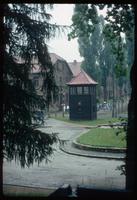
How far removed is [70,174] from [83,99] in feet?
72.1

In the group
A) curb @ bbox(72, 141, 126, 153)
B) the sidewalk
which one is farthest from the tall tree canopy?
curb @ bbox(72, 141, 126, 153)

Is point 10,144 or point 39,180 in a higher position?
point 10,144

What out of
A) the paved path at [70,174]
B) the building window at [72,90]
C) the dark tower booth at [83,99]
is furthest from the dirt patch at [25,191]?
the building window at [72,90]

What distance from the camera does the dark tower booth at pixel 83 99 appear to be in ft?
111

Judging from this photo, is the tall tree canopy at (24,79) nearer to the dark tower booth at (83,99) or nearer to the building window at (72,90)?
the dark tower booth at (83,99)

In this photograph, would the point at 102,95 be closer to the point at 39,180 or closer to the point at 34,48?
the point at 39,180

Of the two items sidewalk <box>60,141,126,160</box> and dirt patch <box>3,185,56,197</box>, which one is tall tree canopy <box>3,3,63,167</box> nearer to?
dirt patch <box>3,185,56,197</box>

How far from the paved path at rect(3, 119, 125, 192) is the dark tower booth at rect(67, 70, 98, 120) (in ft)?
60.2

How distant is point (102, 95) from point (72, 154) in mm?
28852

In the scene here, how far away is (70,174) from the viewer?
12391mm

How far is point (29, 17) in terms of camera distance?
688cm

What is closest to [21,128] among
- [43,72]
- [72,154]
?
[43,72]

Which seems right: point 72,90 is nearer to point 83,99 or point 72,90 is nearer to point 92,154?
point 83,99

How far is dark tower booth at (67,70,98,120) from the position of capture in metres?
33.8
